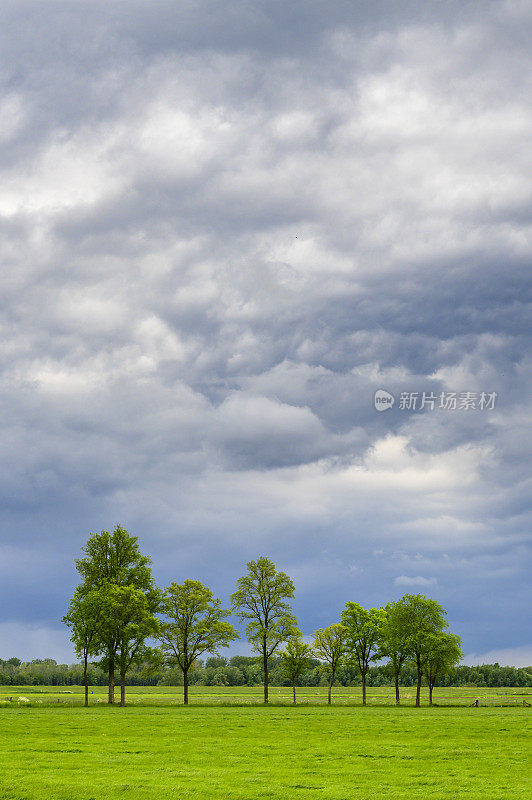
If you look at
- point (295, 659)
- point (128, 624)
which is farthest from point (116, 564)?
point (295, 659)

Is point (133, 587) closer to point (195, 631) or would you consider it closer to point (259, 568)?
point (195, 631)

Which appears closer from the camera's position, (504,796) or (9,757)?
(504,796)

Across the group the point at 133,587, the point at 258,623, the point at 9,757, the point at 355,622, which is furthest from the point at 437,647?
the point at 9,757

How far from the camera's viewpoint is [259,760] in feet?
105

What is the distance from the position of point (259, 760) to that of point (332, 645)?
3268 inches

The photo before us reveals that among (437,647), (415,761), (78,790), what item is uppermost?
(78,790)

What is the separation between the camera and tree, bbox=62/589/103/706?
84.4 metres

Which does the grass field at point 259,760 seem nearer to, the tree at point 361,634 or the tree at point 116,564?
the tree at point 116,564

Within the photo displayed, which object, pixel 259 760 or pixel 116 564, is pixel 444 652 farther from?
pixel 259 760

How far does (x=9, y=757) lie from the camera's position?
32.3 meters

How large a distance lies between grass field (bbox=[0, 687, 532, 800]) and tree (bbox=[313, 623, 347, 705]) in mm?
58746

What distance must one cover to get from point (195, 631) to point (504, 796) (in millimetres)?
75324

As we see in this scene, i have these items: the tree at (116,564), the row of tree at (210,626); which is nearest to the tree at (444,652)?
the row of tree at (210,626)

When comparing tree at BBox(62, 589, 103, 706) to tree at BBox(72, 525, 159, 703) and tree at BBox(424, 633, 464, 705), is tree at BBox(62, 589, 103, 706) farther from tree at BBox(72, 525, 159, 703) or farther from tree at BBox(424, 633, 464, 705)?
tree at BBox(424, 633, 464, 705)
